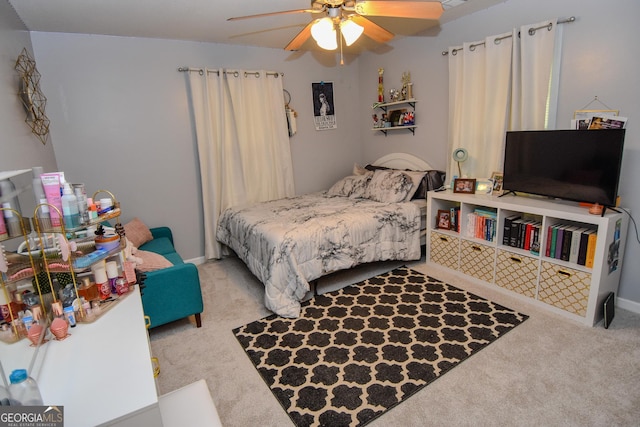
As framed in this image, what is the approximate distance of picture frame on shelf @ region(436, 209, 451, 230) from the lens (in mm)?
3252

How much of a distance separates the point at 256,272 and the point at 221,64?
7.56ft

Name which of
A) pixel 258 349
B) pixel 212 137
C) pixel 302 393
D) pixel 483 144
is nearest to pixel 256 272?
pixel 258 349

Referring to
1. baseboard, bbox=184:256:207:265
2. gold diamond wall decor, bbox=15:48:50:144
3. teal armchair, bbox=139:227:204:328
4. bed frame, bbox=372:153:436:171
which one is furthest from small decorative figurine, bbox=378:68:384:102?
gold diamond wall decor, bbox=15:48:50:144

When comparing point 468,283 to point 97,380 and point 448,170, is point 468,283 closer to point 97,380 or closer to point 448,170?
point 448,170

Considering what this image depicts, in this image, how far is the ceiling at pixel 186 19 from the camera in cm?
248

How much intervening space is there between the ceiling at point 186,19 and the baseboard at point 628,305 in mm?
2585

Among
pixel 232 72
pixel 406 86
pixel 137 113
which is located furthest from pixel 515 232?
pixel 137 113

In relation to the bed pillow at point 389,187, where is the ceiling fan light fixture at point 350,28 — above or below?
above

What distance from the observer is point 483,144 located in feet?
10.5

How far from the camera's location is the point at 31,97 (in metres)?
2.40

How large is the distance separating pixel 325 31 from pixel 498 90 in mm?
1798

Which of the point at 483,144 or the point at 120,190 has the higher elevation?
the point at 483,144

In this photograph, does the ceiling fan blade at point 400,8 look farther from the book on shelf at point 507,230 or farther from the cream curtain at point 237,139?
the cream curtain at point 237,139

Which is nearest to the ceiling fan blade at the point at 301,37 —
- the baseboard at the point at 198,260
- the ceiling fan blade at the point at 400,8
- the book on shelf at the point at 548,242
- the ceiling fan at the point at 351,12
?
the ceiling fan at the point at 351,12
